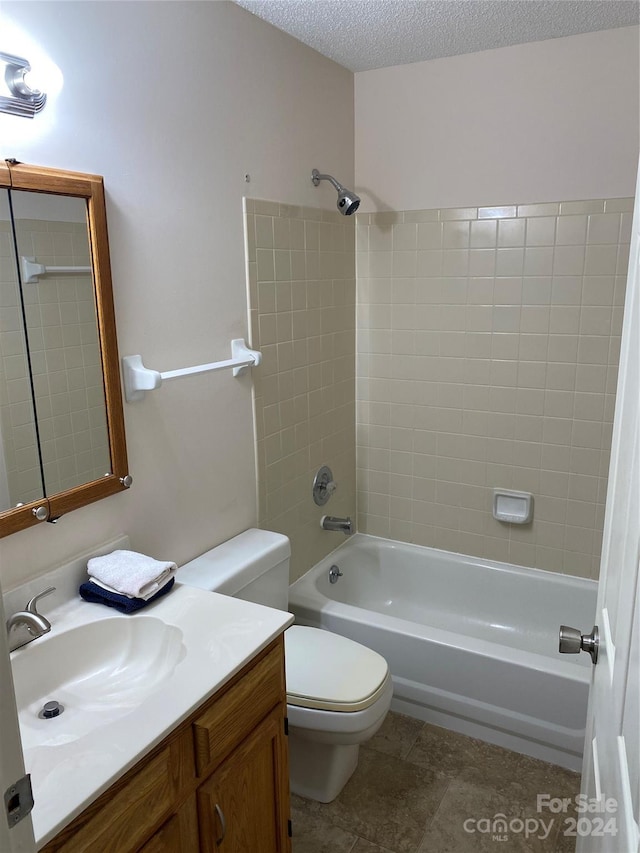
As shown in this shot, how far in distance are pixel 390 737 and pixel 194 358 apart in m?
1.53

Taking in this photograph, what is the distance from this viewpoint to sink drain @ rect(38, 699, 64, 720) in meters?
1.37

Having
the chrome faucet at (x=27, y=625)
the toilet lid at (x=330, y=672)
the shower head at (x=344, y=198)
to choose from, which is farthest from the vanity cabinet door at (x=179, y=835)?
the shower head at (x=344, y=198)

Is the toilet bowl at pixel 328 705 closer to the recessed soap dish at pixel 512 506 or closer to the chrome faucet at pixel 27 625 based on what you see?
the chrome faucet at pixel 27 625

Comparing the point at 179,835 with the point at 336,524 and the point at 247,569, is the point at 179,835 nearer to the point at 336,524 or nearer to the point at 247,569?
the point at 247,569

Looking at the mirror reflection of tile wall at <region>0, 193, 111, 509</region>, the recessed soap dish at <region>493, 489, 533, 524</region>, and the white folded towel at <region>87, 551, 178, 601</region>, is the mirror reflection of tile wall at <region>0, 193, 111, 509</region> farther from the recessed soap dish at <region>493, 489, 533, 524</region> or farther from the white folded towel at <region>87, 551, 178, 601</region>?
the recessed soap dish at <region>493, 489, 533, 524</region>

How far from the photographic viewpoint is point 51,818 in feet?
3.29

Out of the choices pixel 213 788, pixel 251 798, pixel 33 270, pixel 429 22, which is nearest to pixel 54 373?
pixel 33 270

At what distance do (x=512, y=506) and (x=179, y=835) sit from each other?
194 cm

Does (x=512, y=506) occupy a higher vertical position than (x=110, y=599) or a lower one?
lower

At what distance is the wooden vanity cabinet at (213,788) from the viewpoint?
1140 mm

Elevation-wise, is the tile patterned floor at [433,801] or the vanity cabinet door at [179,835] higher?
the vanity cabinet door at [179,835]

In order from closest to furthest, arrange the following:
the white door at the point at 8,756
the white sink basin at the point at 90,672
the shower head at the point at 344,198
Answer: the white door at the point at 8,756
the white sink basin at the point at 90,672
the shower head at the point at 344,198

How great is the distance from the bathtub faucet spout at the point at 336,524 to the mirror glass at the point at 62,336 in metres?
1.31

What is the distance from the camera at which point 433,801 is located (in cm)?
211
